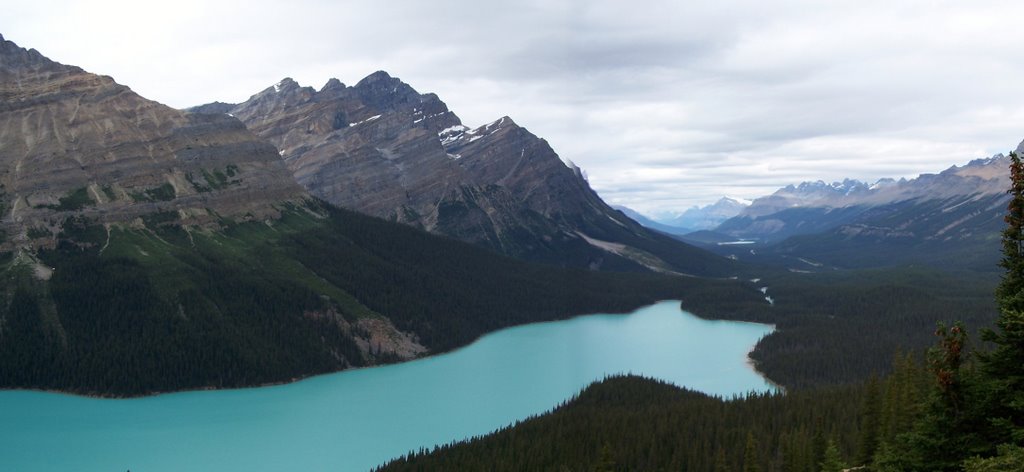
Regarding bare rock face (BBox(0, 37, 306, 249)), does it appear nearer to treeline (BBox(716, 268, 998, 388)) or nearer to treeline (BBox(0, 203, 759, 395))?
treeline (BBox(0, 203, 759, 395))

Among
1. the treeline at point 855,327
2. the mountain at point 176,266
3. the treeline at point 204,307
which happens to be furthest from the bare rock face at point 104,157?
the treeline at point 855,327

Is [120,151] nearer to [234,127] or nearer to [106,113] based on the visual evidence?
[106,113]

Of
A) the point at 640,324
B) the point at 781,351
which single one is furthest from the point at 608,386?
the point at 640,324

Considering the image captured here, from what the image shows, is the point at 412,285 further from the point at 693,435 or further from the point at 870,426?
the point at 870,426

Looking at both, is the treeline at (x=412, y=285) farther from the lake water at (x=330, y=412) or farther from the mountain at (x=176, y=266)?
the lake water at (x=330, y=412)

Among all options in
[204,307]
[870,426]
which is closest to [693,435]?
[870,426]

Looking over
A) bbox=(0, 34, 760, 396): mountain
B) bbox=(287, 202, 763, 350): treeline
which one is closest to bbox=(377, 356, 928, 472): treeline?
bbox=(0, 34, 760, 396): mountain
